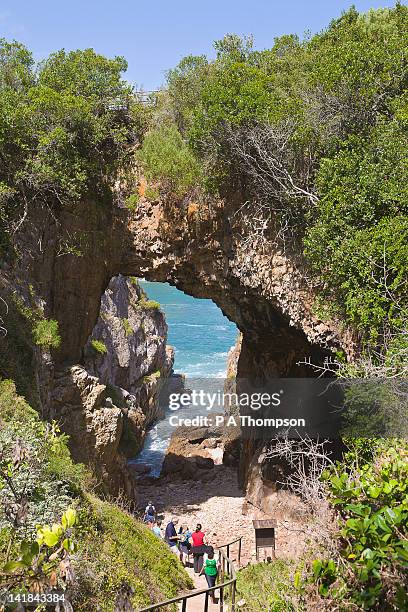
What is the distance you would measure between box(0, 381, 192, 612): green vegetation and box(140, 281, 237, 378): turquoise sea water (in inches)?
1284

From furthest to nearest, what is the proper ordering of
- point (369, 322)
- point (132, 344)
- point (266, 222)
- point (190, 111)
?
point (132, 344) → point (190, 111) → point (266, 222) → point (369, 322)

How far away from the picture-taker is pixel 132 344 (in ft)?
90.4

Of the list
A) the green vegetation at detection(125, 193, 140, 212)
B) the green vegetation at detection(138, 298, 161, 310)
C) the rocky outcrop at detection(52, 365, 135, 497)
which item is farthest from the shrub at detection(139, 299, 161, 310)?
the green vegetation at detection(125, 193, 140, 212)

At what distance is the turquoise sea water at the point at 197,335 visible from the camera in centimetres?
4503

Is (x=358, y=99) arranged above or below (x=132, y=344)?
above

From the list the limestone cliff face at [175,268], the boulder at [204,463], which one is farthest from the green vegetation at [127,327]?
the limestone cliff face at [175,268]

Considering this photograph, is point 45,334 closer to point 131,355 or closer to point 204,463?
point 204,463

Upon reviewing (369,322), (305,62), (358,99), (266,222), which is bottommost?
(369,322)

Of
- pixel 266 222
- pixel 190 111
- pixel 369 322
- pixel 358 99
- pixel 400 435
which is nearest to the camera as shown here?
pixel 400 435

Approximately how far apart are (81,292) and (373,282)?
9.83 metres

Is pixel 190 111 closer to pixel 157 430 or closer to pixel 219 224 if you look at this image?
pixel 219 224

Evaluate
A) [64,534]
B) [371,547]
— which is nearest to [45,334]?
[64,534]

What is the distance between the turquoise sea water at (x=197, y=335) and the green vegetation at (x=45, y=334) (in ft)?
96.8

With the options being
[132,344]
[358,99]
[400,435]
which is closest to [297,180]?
[358,99]
